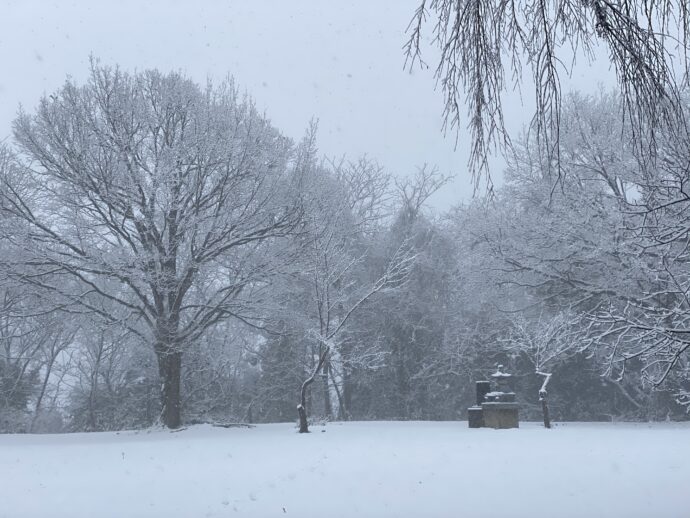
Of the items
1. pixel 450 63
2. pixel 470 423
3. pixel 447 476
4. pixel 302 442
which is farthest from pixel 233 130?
pixel 450 63

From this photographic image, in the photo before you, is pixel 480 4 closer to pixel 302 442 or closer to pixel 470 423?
pixel 302 442

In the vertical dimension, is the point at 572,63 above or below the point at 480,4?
below

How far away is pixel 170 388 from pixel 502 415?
8731 millimetres

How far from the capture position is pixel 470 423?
53.0ft

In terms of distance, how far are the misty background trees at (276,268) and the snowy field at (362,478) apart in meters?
1.89

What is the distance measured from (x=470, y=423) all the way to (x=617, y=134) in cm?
1001

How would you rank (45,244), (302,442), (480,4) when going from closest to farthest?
1. (480,4)
2. (302,442)
3. (45,244)

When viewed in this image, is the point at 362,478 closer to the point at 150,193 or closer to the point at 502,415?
the point at 502,415

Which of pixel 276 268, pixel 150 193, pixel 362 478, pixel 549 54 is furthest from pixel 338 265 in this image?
pixel 549 54

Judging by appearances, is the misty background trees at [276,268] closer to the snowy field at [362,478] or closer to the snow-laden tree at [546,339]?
the snow-laden tree at [546,339]

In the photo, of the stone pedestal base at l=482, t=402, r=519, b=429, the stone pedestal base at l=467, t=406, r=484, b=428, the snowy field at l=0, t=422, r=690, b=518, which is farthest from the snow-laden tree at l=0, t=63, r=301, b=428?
the stone pedestal base at l=482, t=402, r=519, b=429

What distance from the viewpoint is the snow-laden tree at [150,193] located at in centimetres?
1552

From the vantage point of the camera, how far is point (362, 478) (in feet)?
25.9

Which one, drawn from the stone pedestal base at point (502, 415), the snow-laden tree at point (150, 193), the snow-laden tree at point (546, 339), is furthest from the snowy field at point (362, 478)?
the snow-laden tree at point (150, 193)
